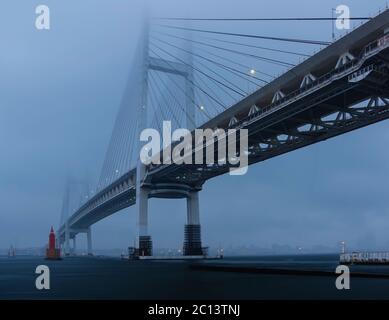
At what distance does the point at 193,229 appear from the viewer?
Answer: 79500mm

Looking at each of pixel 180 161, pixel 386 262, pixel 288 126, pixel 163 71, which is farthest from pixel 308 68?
pixel 163 71

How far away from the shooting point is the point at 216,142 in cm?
5234

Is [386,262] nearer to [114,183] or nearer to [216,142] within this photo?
[216,142]

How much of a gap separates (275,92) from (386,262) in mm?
30410

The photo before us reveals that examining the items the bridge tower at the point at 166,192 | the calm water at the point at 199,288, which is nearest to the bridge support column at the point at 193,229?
the bridge tower at the point at 166,192

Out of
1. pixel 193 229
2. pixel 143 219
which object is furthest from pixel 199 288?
pixel 193 229

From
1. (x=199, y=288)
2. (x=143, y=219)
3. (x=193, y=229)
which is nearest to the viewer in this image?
(x=199, y=288)

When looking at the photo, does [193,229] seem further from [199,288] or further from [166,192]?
[199,288]

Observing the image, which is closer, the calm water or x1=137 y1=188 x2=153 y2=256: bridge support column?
the calm water

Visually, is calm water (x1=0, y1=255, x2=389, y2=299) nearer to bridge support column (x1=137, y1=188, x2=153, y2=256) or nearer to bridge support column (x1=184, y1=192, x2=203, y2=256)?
bridge support column (x1=137, y1=188, x2=153, y2=256)

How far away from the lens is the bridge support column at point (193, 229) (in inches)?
3135

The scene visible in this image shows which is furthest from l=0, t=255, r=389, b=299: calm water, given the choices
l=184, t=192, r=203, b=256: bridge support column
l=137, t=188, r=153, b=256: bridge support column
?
l=184, t=192, r=203, b=256: bridge support column

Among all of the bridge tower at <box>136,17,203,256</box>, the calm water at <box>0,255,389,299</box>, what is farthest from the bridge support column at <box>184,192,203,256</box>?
the calm water at <box>0,255,389,299</box>

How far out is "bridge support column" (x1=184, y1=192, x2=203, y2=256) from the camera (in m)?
79.6
